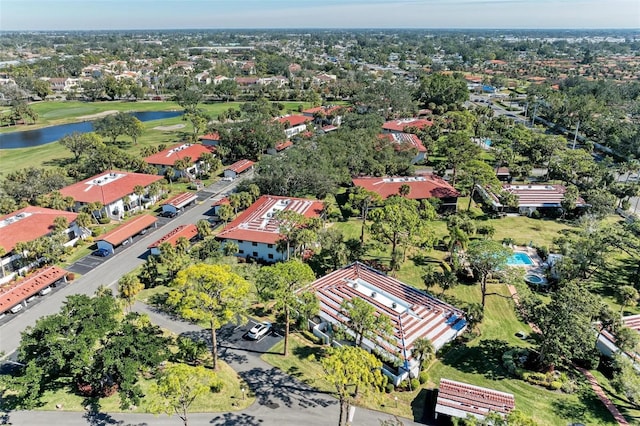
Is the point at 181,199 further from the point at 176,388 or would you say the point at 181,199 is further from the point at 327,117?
the point at 327,117

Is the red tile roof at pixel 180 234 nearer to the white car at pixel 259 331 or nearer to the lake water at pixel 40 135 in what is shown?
the white car at pixel 259 331

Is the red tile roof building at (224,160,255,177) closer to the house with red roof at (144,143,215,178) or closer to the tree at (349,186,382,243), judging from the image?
the house with red roof at (144,143,215,178)

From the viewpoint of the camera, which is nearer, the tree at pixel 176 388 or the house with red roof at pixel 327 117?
the tree at pixel 176 388

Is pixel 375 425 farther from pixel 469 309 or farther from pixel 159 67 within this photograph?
pixel 159 67

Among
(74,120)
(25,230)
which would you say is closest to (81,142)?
(25,230)

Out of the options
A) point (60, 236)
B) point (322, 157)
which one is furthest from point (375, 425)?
point (322, 157)

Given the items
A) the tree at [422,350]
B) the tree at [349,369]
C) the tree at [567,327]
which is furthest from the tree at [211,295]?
the tree at [567,327]
